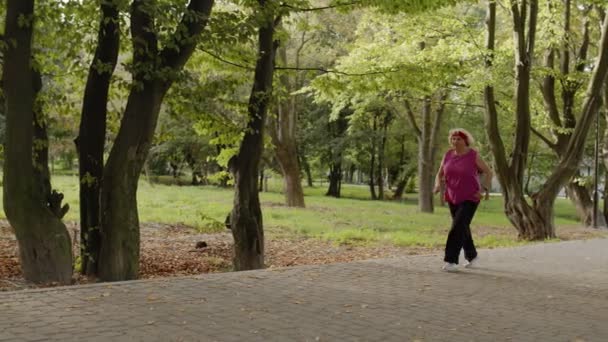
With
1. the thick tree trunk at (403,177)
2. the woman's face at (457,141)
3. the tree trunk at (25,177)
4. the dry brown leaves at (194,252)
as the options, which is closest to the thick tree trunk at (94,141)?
the dry brown leaves at (194,252)

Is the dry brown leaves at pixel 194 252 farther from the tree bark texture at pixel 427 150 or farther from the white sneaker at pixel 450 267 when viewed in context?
the tree bark texture at pixel 427 150

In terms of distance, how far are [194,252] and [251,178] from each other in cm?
354

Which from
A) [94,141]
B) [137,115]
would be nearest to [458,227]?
[137,115]

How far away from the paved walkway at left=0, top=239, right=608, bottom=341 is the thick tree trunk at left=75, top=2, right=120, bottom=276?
2385 millimetres

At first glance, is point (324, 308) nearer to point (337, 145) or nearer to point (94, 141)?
point (94, 141)

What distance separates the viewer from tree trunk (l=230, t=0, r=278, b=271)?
10.8m

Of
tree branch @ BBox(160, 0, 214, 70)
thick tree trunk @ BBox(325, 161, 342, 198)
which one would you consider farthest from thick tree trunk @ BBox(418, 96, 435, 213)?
tree branch @ BBox(160, 0, 214, 70)

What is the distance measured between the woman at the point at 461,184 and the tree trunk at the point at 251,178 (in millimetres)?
3101

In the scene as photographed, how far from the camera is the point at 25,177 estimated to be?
834 cm

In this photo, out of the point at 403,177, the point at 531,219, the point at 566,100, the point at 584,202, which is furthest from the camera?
the point at 403,177

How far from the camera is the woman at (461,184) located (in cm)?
891

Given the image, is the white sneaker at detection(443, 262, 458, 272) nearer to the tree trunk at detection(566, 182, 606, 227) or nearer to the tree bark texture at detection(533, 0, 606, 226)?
the tree bark texture at detection(533, 0, 606, 226)

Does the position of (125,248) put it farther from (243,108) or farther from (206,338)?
(206,338)

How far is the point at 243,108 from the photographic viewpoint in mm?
11156
